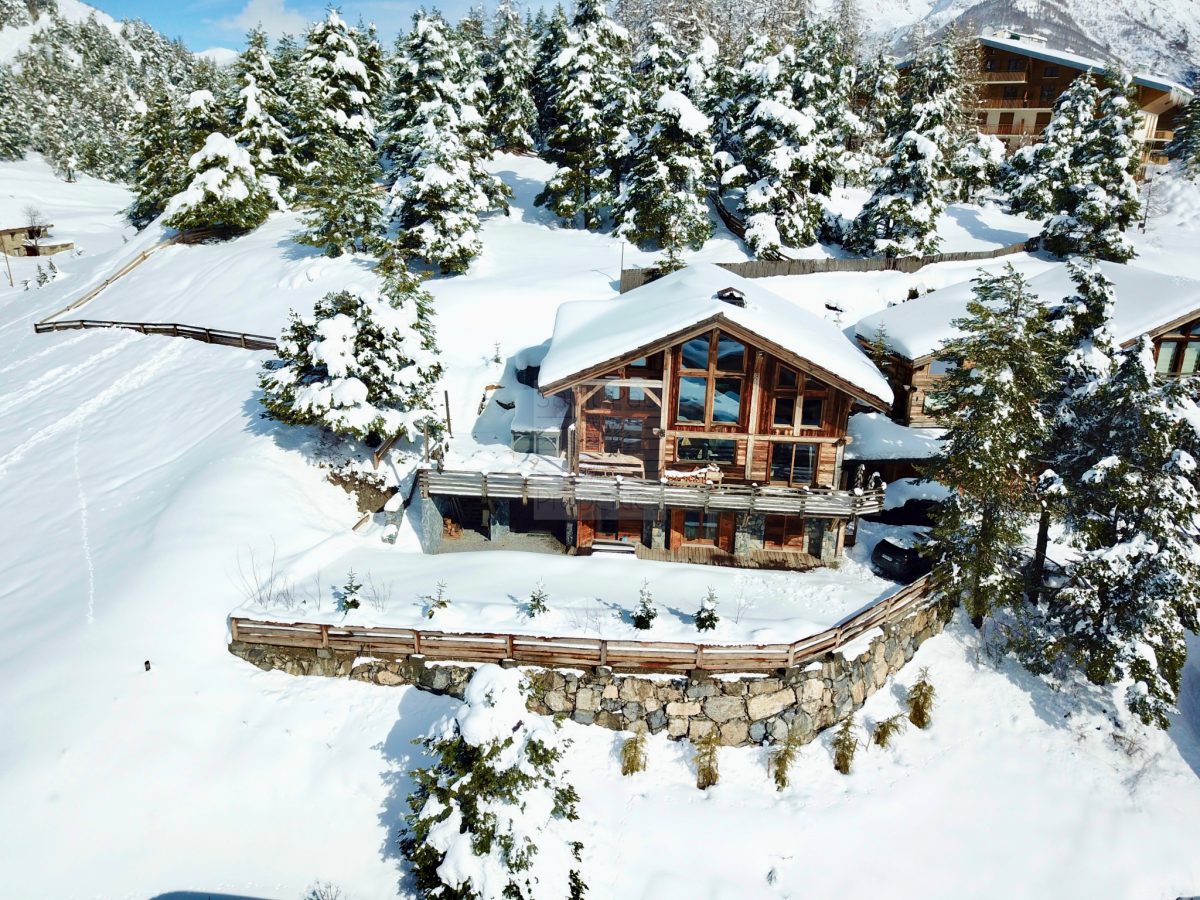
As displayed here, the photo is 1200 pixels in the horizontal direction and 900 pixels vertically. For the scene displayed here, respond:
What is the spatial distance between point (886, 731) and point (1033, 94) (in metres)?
68.4

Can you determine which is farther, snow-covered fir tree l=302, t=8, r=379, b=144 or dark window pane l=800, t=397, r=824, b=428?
snow-covered fir tree l=302, t=8, r=379, b=144

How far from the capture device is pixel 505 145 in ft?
219

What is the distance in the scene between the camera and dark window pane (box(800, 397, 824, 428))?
24.2 metres

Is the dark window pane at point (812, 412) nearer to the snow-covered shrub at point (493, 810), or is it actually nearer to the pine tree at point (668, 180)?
the snow-covered shrub at point (493, 810)

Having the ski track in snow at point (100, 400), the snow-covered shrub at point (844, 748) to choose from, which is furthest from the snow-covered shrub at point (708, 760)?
the ski track in snow at point (100, 400)

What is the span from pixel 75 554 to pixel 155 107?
4351cm

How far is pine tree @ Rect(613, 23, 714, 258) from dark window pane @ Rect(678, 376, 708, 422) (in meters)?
21.1

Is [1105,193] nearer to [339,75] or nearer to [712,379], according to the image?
[712,379]

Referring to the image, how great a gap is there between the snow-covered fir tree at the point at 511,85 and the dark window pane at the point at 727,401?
148 feet

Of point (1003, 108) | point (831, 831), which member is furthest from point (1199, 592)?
point (1003, 108)

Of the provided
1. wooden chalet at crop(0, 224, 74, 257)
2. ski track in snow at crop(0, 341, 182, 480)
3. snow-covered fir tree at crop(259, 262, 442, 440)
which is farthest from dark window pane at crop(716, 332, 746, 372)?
wooden chalet at crop(0, 224, 74, 257)

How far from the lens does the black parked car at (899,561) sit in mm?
23422

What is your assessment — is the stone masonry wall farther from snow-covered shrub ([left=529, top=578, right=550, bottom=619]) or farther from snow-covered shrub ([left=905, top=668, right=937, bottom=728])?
snow-covered shrub ([left=905, top=668, right=937, bottom=728])

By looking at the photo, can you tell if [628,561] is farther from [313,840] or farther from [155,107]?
[155,107]
